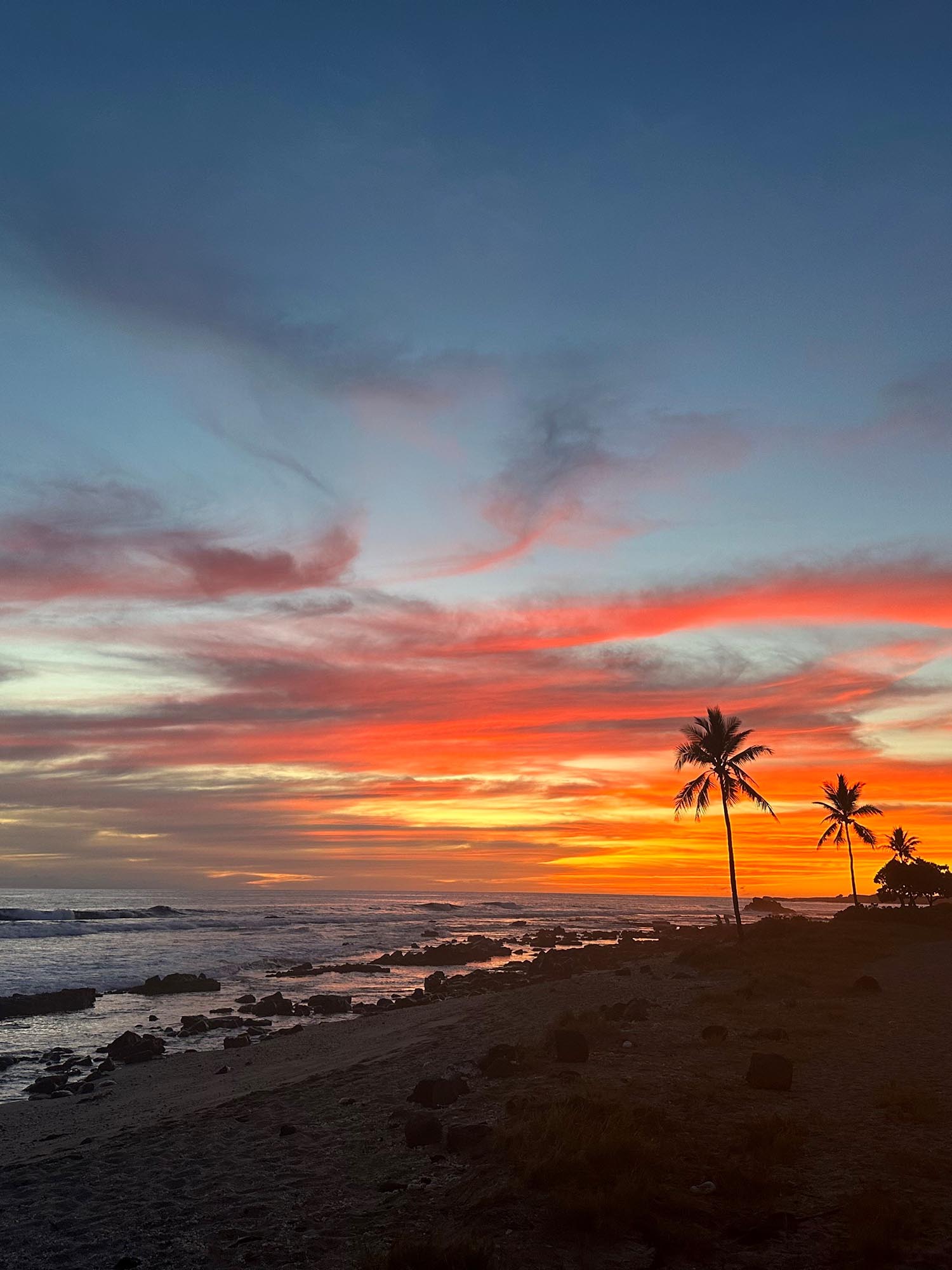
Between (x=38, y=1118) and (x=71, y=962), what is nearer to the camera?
(x=38, y=1118)

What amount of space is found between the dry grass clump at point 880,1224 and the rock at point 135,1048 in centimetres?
2067

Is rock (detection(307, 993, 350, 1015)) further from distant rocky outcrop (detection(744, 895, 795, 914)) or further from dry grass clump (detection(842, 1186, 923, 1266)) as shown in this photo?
distant rocky outcrop (detection(744, 895, 795, 914))

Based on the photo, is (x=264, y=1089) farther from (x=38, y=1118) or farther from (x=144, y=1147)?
(x=38, y=1118)

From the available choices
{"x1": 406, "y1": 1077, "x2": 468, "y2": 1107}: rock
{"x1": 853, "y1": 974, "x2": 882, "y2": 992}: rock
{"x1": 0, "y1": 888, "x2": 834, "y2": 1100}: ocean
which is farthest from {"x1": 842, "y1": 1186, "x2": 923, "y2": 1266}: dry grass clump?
{"x1": 0, "y1": 888, "x2": 834, "y2": 1100}: ocean

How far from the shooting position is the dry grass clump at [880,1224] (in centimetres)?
801

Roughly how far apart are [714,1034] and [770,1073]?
13.6 ft

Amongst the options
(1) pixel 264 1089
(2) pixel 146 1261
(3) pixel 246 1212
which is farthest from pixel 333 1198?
(1) pixel 264 1089

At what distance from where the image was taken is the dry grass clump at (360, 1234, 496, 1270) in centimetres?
798

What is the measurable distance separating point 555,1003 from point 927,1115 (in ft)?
46.6

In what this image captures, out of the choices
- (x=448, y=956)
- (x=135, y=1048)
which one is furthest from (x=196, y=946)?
(x=135, y=1048)

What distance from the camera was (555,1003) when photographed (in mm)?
25375

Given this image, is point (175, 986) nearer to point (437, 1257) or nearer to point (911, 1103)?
point (911, 1103)

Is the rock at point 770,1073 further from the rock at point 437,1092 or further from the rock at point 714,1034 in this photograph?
the rock at point 437,1092

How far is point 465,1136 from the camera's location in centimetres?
1148
